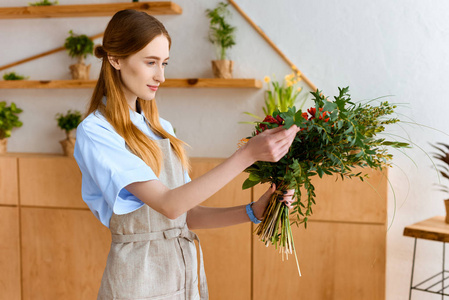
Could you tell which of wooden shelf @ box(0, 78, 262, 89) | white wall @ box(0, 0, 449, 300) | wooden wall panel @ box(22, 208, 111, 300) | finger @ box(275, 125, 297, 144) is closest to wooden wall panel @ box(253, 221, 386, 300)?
white wall @ box(0, 0, 449, 300)

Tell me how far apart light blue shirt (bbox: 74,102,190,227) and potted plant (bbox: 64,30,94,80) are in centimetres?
177

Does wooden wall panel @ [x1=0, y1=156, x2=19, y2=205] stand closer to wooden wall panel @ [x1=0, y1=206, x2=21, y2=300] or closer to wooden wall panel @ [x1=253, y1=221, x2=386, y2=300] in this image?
wooden wall panel @ [x1=0, y1=206, x2=21, y2=300]

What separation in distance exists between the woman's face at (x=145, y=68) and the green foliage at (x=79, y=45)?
1712 mm

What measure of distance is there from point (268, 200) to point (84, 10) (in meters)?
2.09

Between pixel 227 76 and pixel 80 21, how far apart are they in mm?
1147

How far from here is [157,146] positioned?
1.53m

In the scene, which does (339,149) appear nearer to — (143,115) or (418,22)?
(143,115)

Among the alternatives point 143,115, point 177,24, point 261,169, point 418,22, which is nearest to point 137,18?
point 143,115

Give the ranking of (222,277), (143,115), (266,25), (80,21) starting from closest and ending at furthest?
(143,115) → (222,277) → (266,25) → (80,21)

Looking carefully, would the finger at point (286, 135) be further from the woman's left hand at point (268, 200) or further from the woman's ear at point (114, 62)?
the woman's ear at point (114, 62)

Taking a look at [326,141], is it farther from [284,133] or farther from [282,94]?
[282,94]

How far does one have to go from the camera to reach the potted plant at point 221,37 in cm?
280

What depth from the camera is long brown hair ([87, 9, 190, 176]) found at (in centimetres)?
142

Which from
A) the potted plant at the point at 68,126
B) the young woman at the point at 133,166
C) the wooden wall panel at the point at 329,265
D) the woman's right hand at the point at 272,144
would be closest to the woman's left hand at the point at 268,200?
the young woman at the point at 133,166
